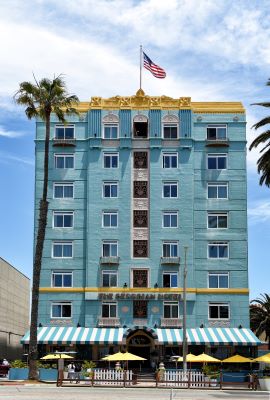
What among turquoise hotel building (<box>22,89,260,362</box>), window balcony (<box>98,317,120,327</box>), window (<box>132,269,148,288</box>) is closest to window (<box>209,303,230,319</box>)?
turquoise hotel building (<box>22,89,260,362</box>)

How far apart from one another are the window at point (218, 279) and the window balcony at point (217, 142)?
43.9 ft

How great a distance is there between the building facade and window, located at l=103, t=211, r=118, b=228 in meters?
19.7

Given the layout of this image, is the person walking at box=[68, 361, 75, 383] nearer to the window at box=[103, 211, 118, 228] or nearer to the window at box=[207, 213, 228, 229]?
the window at box=[103, 211, 118, 228]

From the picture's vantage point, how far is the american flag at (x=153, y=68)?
79.3 m

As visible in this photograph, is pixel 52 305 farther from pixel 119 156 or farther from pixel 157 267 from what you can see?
pixel 119 156

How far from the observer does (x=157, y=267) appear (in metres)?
79.4

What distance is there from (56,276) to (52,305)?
2.97 m

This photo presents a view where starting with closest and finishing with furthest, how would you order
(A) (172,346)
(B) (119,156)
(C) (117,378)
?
1. (C) (117,378)
2. (A) (172,346)
3. (B) (119,156)

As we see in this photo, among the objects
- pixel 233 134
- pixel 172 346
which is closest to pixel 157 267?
pixel 172 346

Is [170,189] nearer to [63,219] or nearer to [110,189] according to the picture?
[110,189]

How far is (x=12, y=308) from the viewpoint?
106 m

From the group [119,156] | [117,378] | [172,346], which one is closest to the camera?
[117,378]

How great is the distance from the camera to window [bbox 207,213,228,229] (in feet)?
265

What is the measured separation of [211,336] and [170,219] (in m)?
12.6
